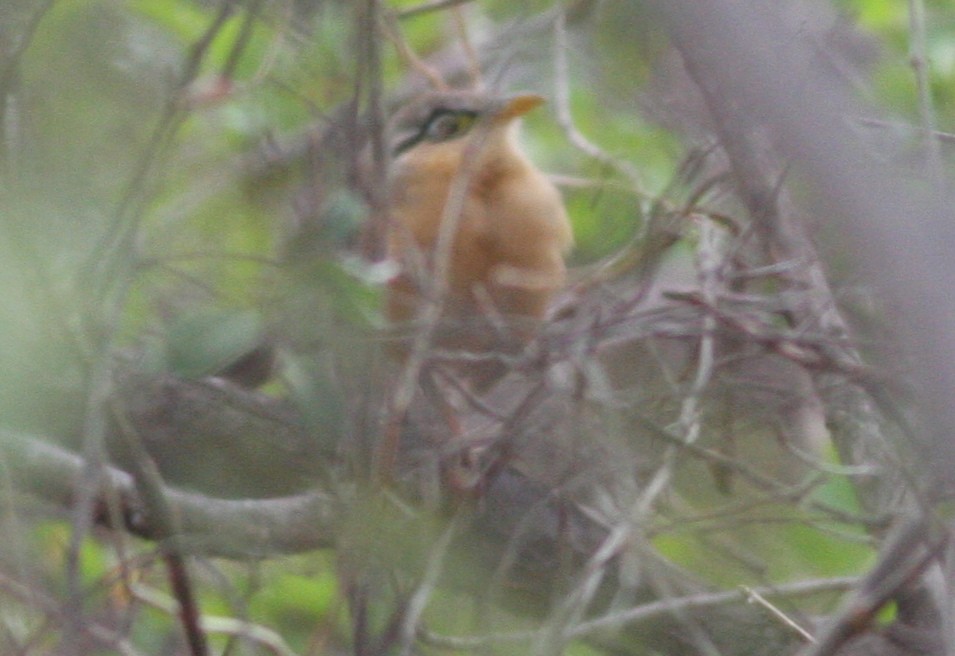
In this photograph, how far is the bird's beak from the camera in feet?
9.25

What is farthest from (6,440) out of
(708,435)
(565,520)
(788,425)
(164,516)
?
(788,425)

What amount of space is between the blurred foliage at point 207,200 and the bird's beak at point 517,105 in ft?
0.39

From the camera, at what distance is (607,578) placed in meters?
2.16

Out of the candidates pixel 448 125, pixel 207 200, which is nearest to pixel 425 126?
pixel 448 125

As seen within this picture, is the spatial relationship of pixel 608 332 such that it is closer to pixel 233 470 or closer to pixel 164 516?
pixel 164 516

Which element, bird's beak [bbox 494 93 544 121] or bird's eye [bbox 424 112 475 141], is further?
bird's eye [bbox 424 112 475 141]

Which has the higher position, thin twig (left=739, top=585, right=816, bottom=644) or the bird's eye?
the bird's eye

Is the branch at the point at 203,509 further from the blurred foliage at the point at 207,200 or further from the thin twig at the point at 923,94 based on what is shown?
the thin twig at the point at 923,94

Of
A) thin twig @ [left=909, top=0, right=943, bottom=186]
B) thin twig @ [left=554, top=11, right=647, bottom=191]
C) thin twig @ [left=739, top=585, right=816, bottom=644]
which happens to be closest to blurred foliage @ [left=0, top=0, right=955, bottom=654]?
thin twig @ [left=554, top=11, right=647, bottom=191]

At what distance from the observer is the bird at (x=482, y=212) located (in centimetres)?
250

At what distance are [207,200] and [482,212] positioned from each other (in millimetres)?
818

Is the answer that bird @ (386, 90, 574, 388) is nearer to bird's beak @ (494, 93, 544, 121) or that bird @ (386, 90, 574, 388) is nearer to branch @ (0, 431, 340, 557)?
bird's beak @ (494, 93, 544, 121)

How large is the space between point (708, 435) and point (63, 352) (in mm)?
1008

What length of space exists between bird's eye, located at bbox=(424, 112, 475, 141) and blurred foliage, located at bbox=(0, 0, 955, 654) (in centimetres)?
23
